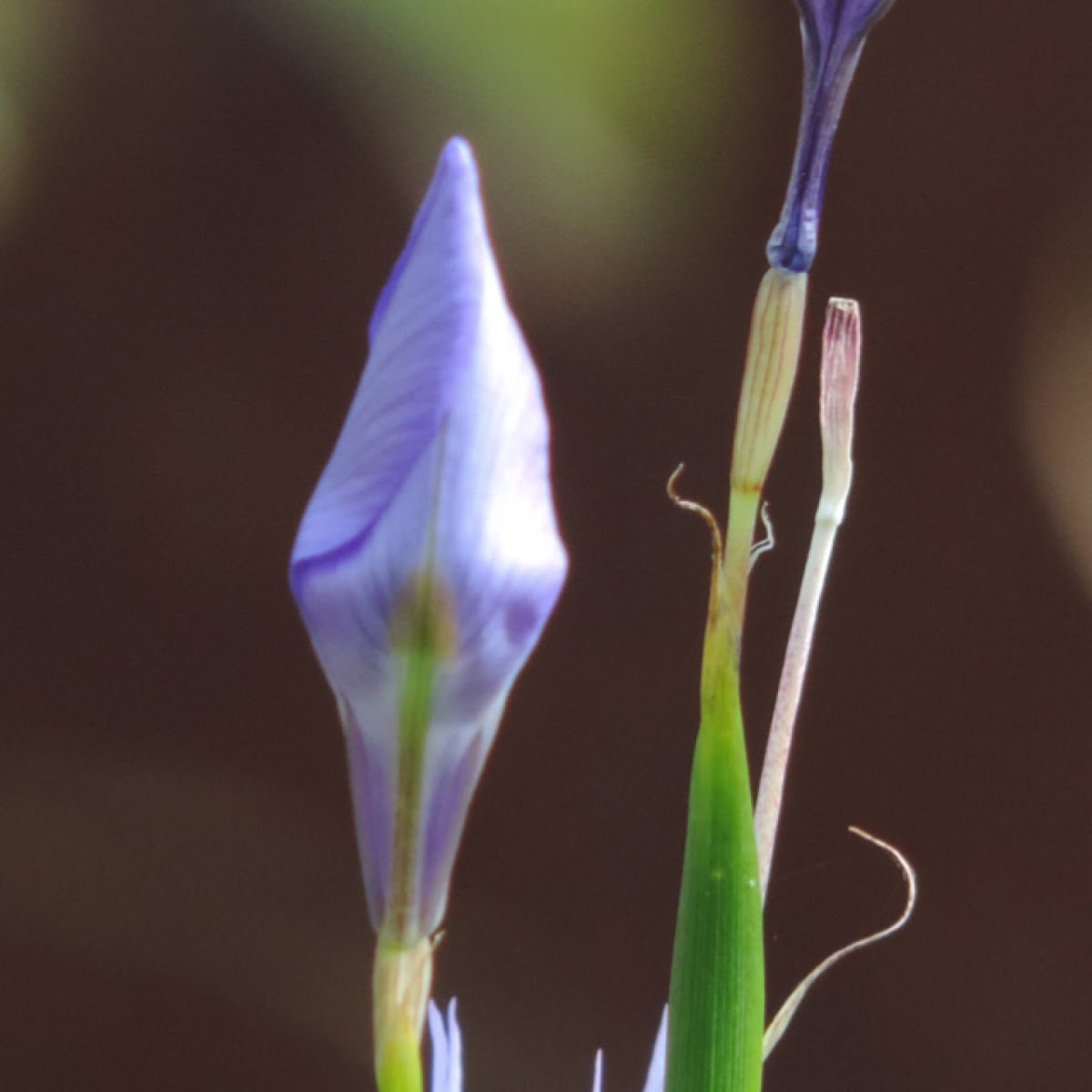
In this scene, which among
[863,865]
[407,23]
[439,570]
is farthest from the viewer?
[863,865]

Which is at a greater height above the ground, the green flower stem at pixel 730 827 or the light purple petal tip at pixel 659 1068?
the green flower stem at pixel 730 827

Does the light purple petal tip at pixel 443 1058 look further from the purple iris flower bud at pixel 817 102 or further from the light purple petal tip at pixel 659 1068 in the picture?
the purple iris flower bud at pixel 817 102

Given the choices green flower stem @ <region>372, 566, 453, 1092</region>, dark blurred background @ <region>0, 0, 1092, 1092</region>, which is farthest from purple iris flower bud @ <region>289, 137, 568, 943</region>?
dark blurred background @ <region>0, 0, 1092, 1092</region>

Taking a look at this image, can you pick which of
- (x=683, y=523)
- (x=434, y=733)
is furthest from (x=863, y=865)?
(x=434, y=733)

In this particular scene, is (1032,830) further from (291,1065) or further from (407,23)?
(407,23)

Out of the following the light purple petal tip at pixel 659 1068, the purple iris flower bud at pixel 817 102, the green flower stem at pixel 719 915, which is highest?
the purple iris flower bud at pixel 817 102

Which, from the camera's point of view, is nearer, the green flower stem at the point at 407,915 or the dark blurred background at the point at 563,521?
the green flower stem at the point at 407,915

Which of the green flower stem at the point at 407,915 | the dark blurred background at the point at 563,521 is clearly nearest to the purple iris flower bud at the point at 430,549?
the green flower stem at the point at 407,915
